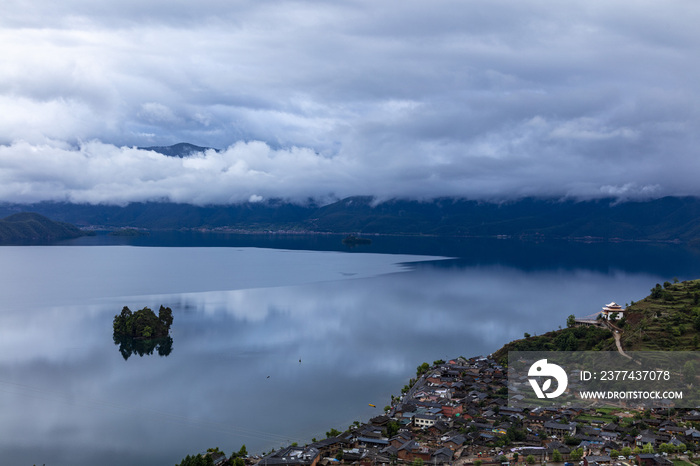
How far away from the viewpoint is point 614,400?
30891mm

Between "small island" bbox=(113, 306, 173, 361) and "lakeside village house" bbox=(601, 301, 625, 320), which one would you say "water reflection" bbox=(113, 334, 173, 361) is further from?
"lakeside village house" bbox=(601, 301, 625, 320)

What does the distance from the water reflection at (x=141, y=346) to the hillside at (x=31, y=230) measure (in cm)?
13714

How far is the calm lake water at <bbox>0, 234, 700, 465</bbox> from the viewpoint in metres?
27.2

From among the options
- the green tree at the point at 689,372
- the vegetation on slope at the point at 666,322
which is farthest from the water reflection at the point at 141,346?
the green tree at the point at 689,372

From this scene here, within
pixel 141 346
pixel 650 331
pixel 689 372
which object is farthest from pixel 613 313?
pixel 141 346

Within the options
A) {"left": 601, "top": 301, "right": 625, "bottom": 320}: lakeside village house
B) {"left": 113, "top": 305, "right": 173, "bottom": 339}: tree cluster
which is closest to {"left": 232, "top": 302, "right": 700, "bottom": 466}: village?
{"left": 601, "top": 301, "right": 625, "bottom": 320}: lakeside village house

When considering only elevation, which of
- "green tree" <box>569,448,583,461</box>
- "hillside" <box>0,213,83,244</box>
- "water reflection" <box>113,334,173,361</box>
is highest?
"hillside" <box>0,213,83,244</box>

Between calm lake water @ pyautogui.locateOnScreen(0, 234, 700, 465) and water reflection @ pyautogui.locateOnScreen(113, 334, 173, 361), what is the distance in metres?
1.02

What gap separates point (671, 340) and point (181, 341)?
A: 115ft

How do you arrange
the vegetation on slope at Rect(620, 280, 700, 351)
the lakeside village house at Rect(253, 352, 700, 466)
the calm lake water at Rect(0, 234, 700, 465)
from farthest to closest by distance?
1. the vegetation on slope at Rect(620, 280, 700, 351)
2. the calm lake water at Rect(0, 234, 700, 465)
3. the lakeside village house at Rect(253, 352, 700, 466)

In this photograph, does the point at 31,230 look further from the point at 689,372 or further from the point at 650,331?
the point at 689,372

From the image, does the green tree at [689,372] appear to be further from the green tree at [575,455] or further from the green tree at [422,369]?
the green tree at [422,369]

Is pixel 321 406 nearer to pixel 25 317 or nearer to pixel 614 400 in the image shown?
pixel 614 400

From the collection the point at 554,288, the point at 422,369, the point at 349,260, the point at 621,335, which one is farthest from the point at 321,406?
the point at 349,260
